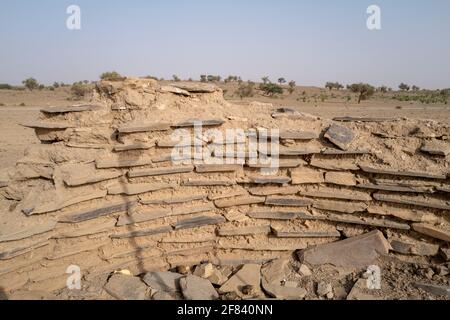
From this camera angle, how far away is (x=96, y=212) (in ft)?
11.1

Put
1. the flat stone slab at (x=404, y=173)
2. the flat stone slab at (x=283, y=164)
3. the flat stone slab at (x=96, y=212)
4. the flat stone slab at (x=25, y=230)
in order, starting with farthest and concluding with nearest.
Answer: the flat stone slab at (x=283, y=164)
the flat stone slab at (x=404, y=173)
the flat stone slab at (x=96, y=212)
the flat stone slab at (x=25, y=230)

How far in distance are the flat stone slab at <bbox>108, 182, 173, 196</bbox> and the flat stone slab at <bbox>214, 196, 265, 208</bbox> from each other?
571 millimetres

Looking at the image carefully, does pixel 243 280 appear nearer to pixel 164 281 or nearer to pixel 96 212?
pixel 164 281

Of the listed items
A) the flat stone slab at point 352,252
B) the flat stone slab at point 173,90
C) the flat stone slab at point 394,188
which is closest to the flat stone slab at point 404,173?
the flat stone slab at point 394,188

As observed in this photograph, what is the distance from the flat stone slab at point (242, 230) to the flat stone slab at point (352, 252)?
1.71 ft

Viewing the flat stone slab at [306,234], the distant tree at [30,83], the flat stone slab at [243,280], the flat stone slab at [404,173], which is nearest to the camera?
the flat stone slab at [243,280]

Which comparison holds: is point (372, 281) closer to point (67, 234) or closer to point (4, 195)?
point (67, 234)

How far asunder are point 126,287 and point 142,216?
713 mm

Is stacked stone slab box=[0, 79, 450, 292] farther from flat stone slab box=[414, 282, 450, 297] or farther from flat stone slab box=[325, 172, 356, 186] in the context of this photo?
flat stone slab box=[414, 282, 450, 297]

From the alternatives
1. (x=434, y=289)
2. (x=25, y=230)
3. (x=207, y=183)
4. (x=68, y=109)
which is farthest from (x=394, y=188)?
(x=25, y=230)

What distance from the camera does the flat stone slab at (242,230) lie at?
3773mm

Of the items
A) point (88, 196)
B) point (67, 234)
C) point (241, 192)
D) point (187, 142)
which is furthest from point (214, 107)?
point (67, 234)

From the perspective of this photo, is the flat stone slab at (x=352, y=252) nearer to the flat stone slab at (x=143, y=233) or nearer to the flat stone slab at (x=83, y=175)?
the flat stone slab at (x=143, y=233)
